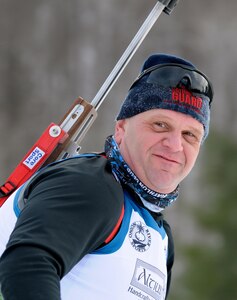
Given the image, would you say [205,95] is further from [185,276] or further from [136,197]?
[185,276]

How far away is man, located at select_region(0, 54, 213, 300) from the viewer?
2.33 meters

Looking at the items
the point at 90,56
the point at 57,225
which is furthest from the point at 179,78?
the point at 90,56

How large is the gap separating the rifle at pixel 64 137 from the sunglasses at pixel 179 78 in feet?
1.37

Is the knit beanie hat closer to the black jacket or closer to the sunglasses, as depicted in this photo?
the sunglasses

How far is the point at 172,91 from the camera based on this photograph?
2957 millimetres

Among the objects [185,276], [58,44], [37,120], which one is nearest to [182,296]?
[185,276]

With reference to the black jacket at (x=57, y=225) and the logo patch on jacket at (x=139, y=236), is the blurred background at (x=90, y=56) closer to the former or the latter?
the logo patch on jacket at (x=139, y=236)

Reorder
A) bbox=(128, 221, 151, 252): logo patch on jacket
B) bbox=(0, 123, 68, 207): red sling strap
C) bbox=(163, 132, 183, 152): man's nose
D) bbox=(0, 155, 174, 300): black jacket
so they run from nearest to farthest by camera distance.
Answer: bbox=(0, 155, 174, 300): black jacket → bbox=(128, 221, 151, 252): logo patch on jacket → bbox=(163, 132, 183, 152): man's nose → bbox=(0, 123, 68, 207): red sling strap

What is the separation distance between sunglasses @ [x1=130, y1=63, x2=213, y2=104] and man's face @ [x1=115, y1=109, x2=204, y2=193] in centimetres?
12

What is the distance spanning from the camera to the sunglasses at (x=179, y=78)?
3.00m

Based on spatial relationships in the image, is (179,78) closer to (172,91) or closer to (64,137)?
(172,91)

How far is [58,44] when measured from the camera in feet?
83.4

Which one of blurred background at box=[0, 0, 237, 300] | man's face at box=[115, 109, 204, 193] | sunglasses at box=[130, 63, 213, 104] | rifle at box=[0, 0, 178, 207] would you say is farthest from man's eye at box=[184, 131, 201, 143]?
blurred background at box=[0, 0, 237, 300]

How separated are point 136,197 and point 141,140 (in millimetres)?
202
